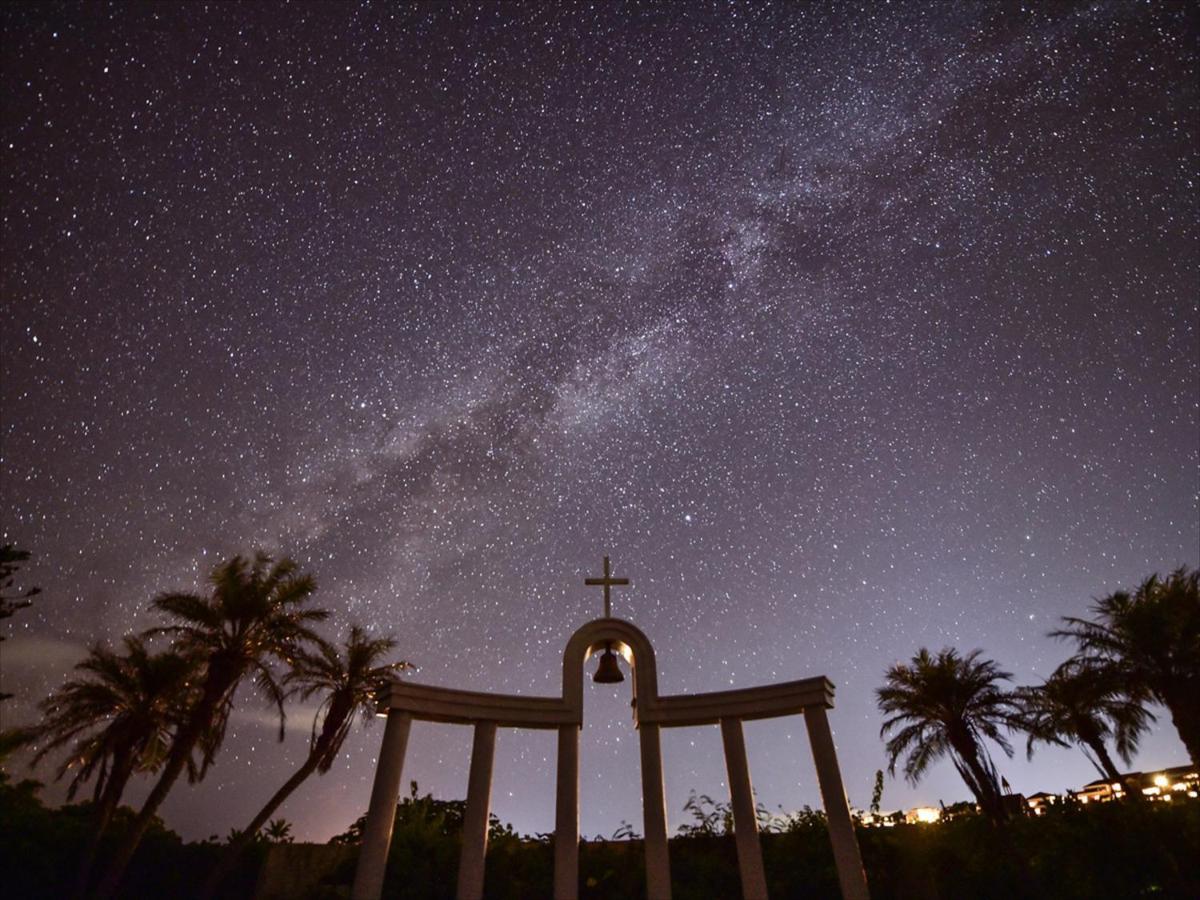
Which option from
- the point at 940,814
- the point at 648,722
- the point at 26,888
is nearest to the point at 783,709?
the point at 648,722

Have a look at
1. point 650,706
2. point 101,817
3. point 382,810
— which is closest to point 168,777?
point 101,817

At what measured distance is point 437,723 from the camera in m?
16.1

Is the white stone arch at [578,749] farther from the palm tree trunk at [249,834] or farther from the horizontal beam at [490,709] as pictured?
the palm tree trunk at [249,834]

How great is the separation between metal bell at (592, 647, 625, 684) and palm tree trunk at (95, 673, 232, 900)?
484 inches

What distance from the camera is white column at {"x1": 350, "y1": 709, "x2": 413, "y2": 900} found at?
1373 cm

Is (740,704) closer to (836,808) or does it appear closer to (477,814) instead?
(836,808)

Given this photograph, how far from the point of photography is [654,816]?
49.0ft

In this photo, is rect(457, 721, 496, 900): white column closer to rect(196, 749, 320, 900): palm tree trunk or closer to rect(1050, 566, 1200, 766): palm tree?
rect(196, 749, 320, 900): palm tree trunk

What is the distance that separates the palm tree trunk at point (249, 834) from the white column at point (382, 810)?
27.8 feet

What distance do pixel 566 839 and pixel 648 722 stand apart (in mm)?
2753

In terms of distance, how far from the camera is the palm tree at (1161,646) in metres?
22.9

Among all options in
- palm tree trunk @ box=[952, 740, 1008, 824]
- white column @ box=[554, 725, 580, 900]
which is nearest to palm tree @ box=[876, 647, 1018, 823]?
palm tree trunk @ box=[952, 740, 1008, 824]

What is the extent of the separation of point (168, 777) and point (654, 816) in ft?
47.5

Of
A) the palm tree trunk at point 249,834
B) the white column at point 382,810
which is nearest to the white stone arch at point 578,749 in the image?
the white column at point 382,810
